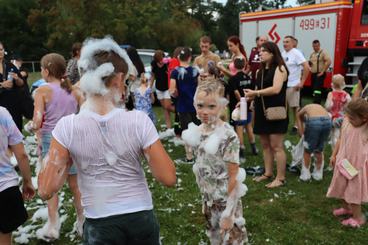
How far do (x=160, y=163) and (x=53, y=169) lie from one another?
1.70 feet

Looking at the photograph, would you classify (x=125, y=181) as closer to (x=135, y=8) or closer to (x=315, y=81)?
(x=315, y=81)

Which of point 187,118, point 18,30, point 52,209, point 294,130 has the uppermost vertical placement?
point 18,30

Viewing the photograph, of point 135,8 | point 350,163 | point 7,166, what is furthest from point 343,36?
point 135,8

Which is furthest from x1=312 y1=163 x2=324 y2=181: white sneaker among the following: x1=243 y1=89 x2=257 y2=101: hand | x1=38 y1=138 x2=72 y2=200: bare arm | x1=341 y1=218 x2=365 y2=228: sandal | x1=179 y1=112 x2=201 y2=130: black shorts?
x1=38 y1=138 x2=72 y2=200: bare arm

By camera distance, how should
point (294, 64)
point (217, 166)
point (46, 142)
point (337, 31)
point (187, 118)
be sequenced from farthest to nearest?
point (337, 31) < point (294, 64) < point (187, 118) < point (46, 142) < point (217, 166)

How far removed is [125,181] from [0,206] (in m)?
1.31

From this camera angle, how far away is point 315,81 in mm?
10234

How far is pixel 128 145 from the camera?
1.90 m

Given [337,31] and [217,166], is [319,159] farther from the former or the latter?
[337,31]

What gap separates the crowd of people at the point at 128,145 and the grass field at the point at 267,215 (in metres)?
0.18

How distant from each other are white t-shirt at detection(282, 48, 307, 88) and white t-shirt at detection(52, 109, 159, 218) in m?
6.22

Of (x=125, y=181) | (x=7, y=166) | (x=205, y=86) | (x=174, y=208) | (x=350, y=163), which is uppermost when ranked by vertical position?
(x=205, y=86)

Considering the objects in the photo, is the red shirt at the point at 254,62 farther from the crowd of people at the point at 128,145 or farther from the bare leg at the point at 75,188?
the bare leg at the point at 75,188

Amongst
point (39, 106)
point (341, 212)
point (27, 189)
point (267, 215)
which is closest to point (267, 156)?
point (267, 215)
